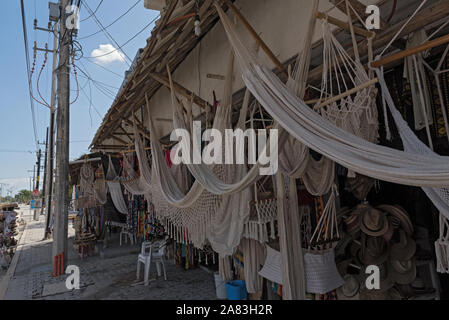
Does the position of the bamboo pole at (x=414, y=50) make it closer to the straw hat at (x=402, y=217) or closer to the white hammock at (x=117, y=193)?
the straw hat at (x=402, y=217)

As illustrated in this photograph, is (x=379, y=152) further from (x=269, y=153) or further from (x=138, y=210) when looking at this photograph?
(x=138, y=210)

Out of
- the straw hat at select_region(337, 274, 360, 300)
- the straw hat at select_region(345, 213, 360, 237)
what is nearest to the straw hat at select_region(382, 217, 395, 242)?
the straw hat at select_region(345, 213, 360, 237)

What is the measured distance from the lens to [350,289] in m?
2.09

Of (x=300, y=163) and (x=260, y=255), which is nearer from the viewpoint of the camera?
(x=300, y=163)

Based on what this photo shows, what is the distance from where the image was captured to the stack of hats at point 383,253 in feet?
6.68

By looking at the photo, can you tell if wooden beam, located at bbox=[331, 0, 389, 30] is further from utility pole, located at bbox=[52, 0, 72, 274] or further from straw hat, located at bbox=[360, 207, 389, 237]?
utility pole, located at bbox=[52, 0, 72, 274]

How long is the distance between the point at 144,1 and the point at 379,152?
157 inches

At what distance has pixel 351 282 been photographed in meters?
2.12

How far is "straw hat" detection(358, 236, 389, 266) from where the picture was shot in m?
2.08

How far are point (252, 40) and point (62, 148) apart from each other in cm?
399

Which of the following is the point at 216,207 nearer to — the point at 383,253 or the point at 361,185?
the point at 361,185
